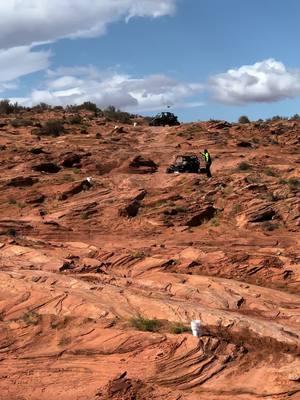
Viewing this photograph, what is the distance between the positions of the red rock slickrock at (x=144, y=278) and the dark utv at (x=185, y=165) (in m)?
1.13

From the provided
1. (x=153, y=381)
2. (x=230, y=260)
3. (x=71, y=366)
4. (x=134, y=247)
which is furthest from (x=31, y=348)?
(x=134, y=247)

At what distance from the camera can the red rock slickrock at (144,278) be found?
789 centimetres

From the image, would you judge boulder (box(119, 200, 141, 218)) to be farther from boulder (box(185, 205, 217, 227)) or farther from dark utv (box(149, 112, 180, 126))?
dark utv (box(149, 112, 180, 126))

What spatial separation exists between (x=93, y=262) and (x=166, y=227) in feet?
22.2

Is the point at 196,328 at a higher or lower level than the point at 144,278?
higher

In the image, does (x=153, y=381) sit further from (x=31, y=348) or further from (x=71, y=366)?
(x=31, y=348)

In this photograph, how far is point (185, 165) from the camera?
3030 centimetres

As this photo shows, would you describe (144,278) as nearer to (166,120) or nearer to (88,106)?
(166,120)

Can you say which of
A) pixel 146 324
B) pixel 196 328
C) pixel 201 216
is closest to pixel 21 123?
pixel 201 216

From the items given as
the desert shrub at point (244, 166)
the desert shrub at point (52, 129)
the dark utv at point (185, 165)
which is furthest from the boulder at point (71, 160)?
the desert shrub at point (52, 129)

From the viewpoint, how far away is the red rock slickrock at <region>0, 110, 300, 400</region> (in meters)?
7.89

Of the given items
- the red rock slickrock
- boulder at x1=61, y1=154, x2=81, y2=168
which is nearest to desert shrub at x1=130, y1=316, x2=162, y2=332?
the red rock slickrock

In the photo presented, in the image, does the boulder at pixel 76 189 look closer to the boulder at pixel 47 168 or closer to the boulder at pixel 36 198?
the boulder at pixel 36 198

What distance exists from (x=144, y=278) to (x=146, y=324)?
14.5 ft
